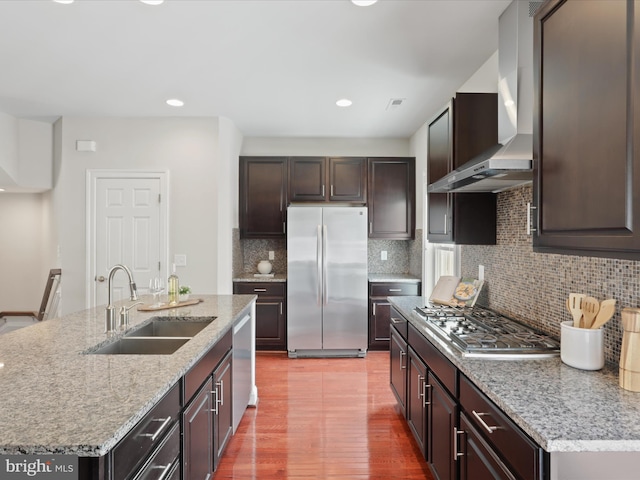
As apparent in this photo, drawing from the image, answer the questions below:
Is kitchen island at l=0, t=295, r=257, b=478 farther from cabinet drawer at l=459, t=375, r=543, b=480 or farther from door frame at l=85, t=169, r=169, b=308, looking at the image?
door frame at l=85, t=169, r=169, b=308

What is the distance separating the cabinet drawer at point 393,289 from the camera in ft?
15.6

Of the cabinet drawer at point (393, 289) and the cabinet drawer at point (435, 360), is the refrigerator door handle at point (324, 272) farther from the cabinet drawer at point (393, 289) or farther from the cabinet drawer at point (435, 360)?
the cabinet drawer at point (435, 360)

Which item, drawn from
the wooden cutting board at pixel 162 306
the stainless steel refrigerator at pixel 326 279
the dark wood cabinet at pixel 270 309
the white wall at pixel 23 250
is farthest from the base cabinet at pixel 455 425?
the white wall at pixel 23 250

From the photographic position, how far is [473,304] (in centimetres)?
286

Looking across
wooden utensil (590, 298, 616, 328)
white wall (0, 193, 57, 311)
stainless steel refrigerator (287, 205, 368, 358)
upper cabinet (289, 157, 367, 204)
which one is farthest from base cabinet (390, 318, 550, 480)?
white wall (0, 193, 57, 311)

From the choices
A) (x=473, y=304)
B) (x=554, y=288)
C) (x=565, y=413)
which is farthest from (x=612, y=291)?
(x=473, y=304)

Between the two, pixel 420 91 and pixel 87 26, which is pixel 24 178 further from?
pixel 420 91

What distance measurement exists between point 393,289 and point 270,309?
59.4 inches

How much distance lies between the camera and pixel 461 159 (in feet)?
8.31

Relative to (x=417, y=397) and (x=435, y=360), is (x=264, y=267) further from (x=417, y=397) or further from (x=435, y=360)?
(x=435, y=360)

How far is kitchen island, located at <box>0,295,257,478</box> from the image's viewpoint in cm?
100

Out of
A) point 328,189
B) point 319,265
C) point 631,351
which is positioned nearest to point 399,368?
point 631,351

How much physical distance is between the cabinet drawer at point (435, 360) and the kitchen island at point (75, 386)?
1155 mm
